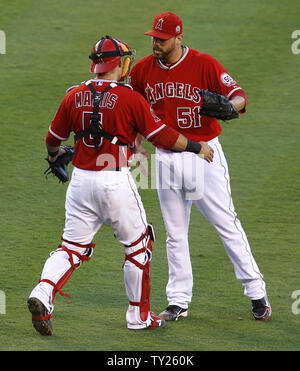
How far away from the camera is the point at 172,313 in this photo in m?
6.27

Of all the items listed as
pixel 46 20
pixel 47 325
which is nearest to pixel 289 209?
pixel 47 325

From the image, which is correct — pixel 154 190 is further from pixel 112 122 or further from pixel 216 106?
pixel 112 122

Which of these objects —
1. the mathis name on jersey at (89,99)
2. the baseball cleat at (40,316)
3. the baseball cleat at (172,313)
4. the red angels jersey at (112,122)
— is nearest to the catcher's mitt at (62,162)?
the red angels jersey at (112,122)

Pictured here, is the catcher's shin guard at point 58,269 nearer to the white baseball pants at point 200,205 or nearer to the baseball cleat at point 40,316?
the baseball cleat at point 40,316

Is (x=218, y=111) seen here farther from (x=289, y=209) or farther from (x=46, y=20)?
(x=46, y=20)

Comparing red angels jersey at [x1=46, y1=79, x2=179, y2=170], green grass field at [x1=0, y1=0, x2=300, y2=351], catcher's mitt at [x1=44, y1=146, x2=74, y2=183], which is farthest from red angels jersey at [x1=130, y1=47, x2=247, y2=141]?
green grass field at [x1=0, y1=0, x2=300, y2=351]

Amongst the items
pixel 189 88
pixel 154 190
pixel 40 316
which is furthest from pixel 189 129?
pixel 154 190

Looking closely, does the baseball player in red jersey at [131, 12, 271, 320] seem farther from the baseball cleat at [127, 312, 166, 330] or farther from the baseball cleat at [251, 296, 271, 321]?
the baseball cleat at [127, 312, 166, 330]

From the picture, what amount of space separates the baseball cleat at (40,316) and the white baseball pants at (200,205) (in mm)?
1066

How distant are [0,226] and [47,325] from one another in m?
2.46

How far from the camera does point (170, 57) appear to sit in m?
6.29

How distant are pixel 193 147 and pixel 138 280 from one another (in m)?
0.96

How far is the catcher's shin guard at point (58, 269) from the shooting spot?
5.64m

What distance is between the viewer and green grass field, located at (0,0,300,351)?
599 cm
